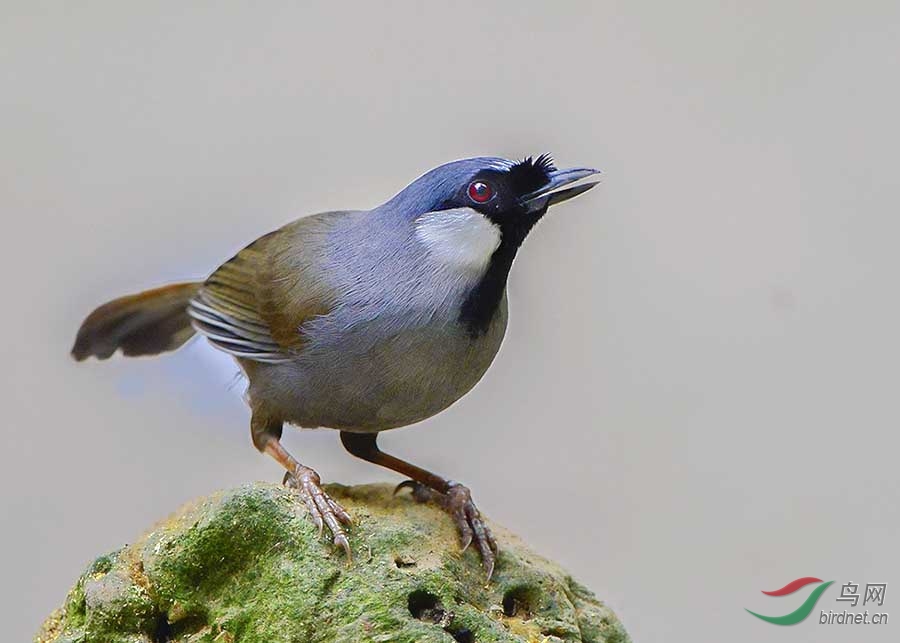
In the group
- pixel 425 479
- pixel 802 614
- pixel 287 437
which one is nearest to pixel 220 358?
pixel 287 437

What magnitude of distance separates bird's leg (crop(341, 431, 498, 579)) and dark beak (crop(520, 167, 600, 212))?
3.08 feet

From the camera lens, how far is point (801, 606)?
549 cm

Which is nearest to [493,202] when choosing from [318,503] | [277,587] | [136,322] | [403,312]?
[403,312]

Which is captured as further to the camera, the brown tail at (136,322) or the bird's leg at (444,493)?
the brown tail at (136,322)

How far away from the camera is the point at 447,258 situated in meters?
3.51

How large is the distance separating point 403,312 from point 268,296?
618 mm

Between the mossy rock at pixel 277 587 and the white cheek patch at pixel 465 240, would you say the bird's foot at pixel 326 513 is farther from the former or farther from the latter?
the white cheek patch at pixel 465 240

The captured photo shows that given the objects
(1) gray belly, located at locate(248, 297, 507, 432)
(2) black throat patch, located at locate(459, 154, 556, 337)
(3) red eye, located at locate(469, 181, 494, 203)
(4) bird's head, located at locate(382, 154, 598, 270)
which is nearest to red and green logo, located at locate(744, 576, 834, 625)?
(1) gray belly, located at locate(248, 297, 507, 432)

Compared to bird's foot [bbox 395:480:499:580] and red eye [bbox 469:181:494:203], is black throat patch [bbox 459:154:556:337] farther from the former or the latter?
bird's foot [bbox 395:480:499:580]

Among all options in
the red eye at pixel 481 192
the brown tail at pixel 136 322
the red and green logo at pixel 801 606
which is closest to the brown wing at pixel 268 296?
the brown tail at pixel 136 322

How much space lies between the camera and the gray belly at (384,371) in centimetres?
348

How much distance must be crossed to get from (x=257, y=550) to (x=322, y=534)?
0.18 m

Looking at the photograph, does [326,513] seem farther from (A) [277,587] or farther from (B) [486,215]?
(B) [486,215]

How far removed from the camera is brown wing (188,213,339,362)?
146 inches
